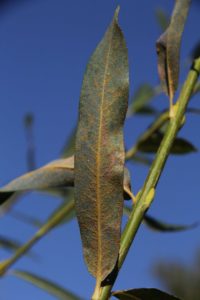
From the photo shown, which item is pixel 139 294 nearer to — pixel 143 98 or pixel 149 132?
pixel 149 132

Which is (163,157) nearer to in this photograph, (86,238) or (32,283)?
(86,238)

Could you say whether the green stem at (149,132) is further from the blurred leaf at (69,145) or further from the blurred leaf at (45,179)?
the blurred leaf at (69,145)


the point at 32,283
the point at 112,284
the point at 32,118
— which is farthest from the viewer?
the point at 32,118

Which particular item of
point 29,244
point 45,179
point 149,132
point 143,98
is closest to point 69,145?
point 143,98

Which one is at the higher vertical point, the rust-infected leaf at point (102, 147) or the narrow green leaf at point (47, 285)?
the rust-infected leaf at point (102, 147)

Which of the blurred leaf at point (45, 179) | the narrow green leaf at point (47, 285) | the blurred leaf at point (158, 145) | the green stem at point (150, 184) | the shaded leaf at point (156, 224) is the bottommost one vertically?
the narrow green leaf at point (47, 285)

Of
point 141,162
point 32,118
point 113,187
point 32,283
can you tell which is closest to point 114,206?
Answer: point 113,187

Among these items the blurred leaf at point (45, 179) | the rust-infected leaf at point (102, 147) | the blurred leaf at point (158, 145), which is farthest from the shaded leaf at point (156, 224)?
the rust-infected leaf at point (102, 147)
